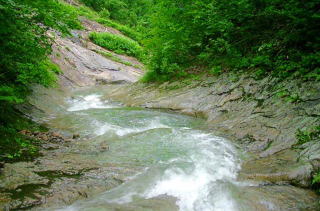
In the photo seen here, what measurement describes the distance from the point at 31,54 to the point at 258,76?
5744 millimetres

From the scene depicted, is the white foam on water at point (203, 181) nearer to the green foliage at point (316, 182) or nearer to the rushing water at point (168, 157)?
the rushing water at point (168, 157)

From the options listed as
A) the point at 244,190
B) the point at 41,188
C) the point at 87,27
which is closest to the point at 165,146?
the point at 244,190

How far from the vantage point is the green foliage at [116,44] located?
23922 millimetres

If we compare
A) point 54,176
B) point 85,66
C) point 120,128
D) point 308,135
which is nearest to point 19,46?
point 54,176

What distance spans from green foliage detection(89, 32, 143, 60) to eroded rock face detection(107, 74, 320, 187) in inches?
583

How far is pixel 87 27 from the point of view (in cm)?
2547

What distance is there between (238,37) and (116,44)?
1652cm

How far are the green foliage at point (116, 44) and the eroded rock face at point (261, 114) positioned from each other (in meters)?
14.8

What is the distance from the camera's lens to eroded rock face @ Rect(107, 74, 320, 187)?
4.70 metres

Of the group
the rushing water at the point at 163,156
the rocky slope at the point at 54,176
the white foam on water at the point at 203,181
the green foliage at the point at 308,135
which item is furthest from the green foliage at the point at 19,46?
the green foliage at the point at 308,135

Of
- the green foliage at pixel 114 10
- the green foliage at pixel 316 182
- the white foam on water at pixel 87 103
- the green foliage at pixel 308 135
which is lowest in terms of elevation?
the white foam on water at pixel 87 103

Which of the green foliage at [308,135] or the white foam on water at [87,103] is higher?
the green foliage at [308,135]

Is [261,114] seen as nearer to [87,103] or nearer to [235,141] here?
[235,141]

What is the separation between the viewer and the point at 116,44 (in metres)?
25.1
